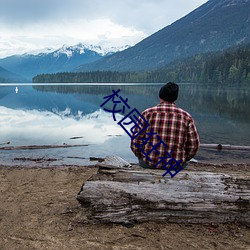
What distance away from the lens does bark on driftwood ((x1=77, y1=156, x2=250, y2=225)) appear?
560 centimetres

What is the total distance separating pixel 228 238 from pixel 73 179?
18.3ft

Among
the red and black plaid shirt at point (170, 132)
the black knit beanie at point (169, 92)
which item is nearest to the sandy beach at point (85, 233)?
the red and black plaid shirt at point (170, 132)

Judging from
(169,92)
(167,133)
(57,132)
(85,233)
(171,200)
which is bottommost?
(57,132)

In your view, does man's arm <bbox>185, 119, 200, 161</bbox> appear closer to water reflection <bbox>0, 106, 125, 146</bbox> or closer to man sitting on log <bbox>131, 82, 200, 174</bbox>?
man sitting on log <bbox>131, 82, 200, 174</bbox>

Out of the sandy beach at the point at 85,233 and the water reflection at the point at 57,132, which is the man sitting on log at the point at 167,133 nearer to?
the sandy beach at the point at 85,233

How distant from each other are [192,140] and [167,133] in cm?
49

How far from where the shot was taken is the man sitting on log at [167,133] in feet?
18.8

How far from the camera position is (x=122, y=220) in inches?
223

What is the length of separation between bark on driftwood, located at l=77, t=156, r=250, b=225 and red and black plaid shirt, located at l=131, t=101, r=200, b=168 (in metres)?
0.51

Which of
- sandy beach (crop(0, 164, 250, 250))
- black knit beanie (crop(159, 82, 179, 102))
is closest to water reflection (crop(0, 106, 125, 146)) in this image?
sandy beach (crop(0, 164, 250, 250))

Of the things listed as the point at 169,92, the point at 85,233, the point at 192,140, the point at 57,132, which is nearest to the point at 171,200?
the point at 192,140

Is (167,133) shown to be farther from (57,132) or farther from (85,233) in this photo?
(57,132)

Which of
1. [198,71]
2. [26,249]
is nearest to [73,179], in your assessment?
[26,249]

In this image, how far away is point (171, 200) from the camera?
560 centimetres
